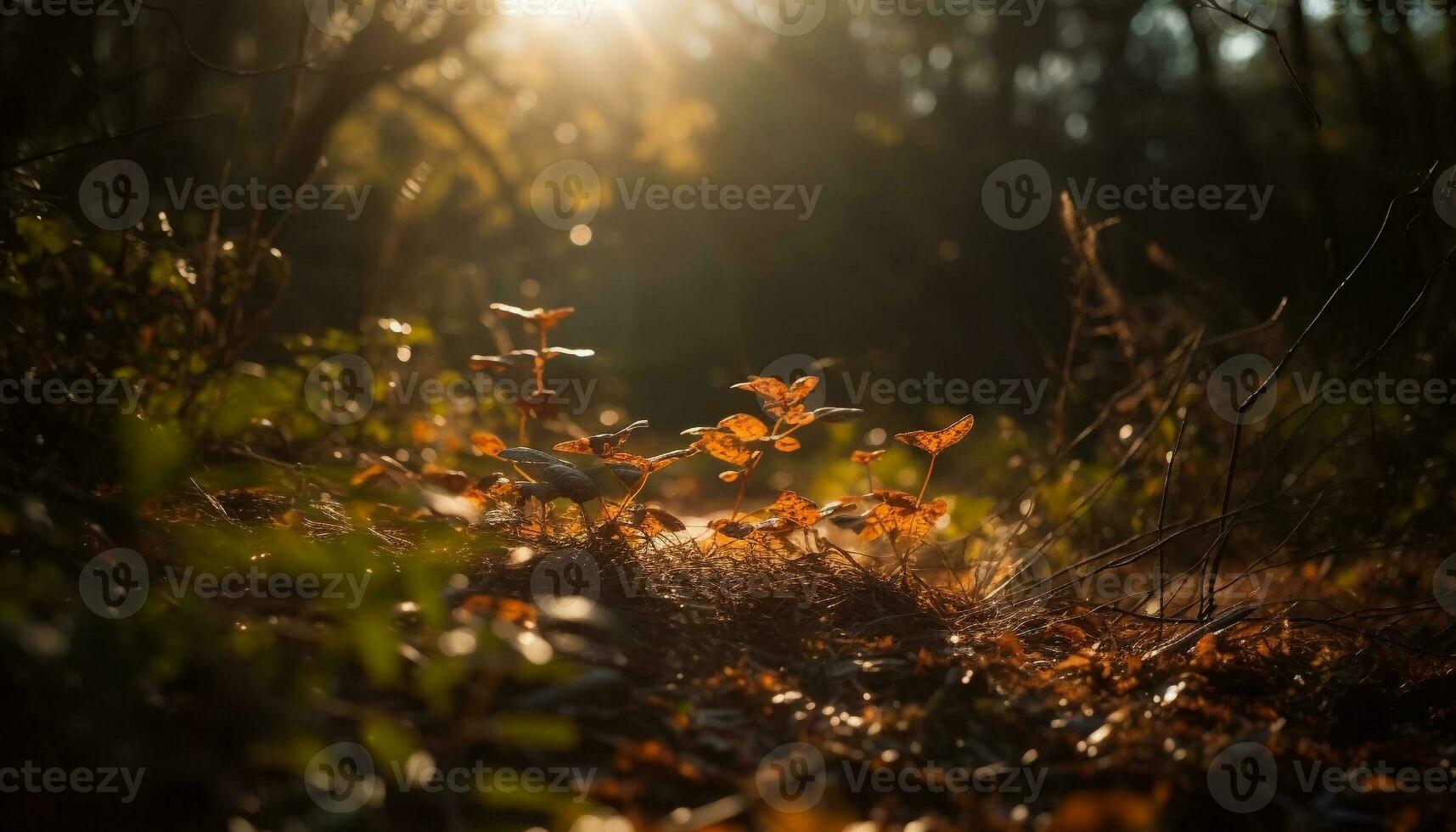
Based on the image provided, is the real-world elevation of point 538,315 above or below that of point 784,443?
above
